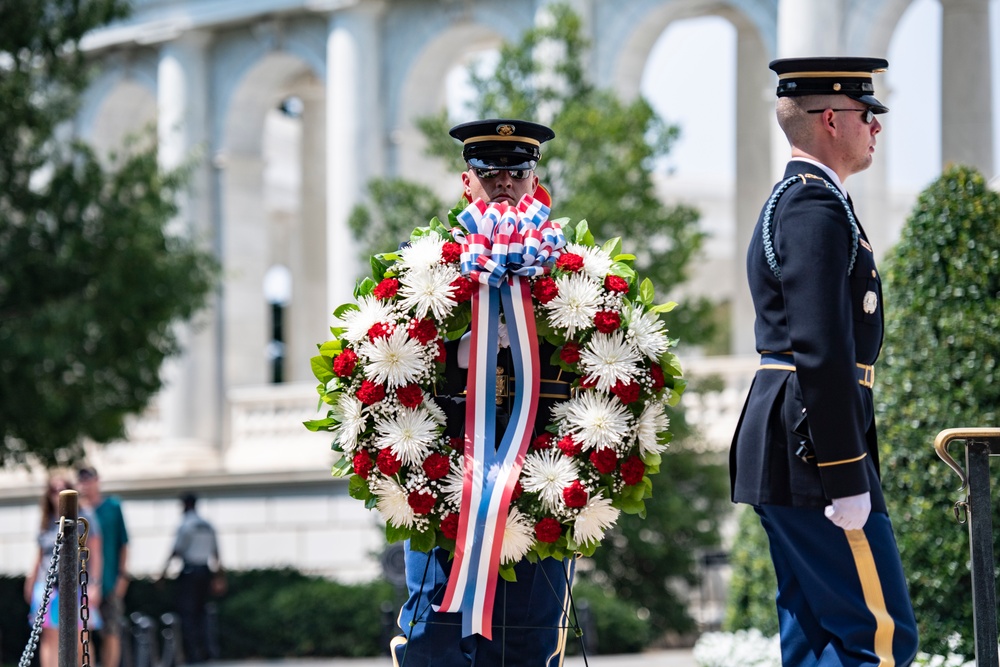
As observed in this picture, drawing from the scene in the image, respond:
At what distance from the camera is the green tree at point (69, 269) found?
1745 centimetres

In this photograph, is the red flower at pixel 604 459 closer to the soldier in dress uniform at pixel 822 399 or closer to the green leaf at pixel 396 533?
the soldier in dress uniform at pixel 822 399

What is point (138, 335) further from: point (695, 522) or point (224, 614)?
point (695, 522)

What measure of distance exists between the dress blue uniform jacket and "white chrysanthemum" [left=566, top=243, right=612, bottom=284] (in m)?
0.62

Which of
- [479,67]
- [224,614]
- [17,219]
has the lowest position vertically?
[224,614]

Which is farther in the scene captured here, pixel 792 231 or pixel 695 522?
pixel 695 522

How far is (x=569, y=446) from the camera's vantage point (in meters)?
5.70

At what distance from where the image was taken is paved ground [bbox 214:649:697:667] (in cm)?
Result: 1502

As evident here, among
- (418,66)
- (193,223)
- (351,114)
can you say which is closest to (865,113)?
(351,114)

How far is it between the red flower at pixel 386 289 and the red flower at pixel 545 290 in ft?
1.73

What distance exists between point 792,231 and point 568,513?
1.30m

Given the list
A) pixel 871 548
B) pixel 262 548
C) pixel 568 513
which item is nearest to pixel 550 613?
pixel 568 513

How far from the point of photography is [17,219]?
60.8ft

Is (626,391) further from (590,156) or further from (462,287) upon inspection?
(590,156)

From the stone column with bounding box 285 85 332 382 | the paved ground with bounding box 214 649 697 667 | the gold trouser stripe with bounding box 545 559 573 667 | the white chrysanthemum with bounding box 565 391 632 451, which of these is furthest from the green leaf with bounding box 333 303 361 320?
the stone column with bounding box 285 85 332 382
